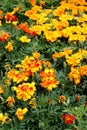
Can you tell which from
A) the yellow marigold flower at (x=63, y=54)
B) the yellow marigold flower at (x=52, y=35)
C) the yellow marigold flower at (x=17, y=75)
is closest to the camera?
the yellow marigold flower at (x=17, y=75)

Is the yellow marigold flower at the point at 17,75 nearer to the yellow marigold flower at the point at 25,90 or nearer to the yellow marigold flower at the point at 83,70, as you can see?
the yellow marigold flower at the point at 25,90

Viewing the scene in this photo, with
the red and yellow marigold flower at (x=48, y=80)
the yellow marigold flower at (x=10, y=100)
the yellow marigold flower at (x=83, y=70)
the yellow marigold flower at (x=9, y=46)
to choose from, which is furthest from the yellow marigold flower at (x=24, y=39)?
the yellow marigold flower at (x=10, y=100)

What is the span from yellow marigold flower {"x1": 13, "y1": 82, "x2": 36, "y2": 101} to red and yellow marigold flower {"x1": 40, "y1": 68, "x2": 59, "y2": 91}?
114 millimetres

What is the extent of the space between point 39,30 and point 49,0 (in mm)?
867

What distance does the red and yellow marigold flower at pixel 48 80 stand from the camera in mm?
3606

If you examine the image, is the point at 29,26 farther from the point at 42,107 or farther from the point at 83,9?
the point at 42,107

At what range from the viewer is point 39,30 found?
4.45m

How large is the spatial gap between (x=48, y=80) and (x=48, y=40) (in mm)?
813

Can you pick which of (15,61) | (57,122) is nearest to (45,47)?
(15,61)

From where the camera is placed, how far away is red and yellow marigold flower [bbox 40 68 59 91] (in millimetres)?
3606

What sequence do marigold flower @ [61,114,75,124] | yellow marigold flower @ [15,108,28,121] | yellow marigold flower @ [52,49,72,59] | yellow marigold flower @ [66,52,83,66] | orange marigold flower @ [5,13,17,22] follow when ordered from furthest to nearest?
orange marigold flower @ [5,13,17,22] → yellow marigold flower @ [52,49,72,59] → yellow marigold flower @ [66,52,83,66] → yellow marigold flower @ [15,108,28,121] → marigold flower @ [61,114,75,124]

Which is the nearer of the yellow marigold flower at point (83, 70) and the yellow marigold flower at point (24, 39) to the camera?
the yellow marigold flower at point (83, 70)

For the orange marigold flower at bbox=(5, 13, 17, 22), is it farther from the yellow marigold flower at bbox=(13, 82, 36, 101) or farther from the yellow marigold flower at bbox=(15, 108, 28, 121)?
the yellow marigold flower at bbox=(15, 108, 28, 121)

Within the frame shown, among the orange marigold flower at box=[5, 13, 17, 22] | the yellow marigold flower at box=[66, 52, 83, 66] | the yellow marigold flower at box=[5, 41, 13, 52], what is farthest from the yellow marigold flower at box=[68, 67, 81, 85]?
the orange marigold flower at box=[5, 13, 17, 22]
